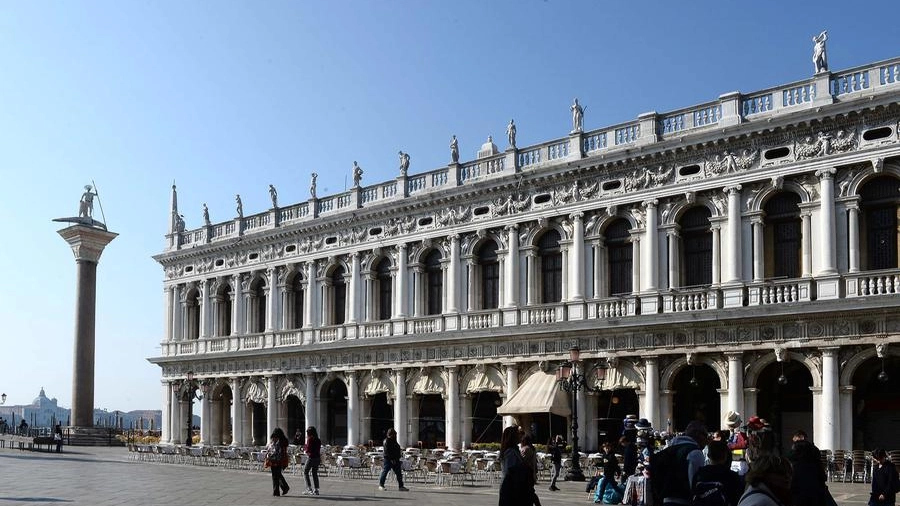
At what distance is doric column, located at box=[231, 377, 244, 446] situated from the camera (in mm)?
49000

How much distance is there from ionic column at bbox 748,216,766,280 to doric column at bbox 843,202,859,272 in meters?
2.57

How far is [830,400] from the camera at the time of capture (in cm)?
2919

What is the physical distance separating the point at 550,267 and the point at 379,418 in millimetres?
11070

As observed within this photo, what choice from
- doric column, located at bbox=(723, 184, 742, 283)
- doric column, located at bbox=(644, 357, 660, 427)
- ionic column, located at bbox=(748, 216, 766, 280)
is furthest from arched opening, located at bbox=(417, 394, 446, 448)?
ionic column, located at bbox=(748, 216, 766, 280)

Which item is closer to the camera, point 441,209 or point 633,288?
Answer: point 633,288

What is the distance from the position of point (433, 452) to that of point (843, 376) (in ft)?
43.3

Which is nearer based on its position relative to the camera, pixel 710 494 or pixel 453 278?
pixel 710 494

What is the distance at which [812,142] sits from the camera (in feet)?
99.5

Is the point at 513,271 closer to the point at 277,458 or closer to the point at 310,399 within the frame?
the point at 310,399

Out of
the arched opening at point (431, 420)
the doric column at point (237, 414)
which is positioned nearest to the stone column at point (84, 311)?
the doric column at point (237, 414)

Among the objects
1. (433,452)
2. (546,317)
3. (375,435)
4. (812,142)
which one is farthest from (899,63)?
(375,435)

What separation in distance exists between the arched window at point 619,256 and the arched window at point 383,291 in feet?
35.4

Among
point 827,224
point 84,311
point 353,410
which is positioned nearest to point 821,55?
point 827,224

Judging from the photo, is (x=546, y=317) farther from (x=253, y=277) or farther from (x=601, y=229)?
(x=253, y=277)
